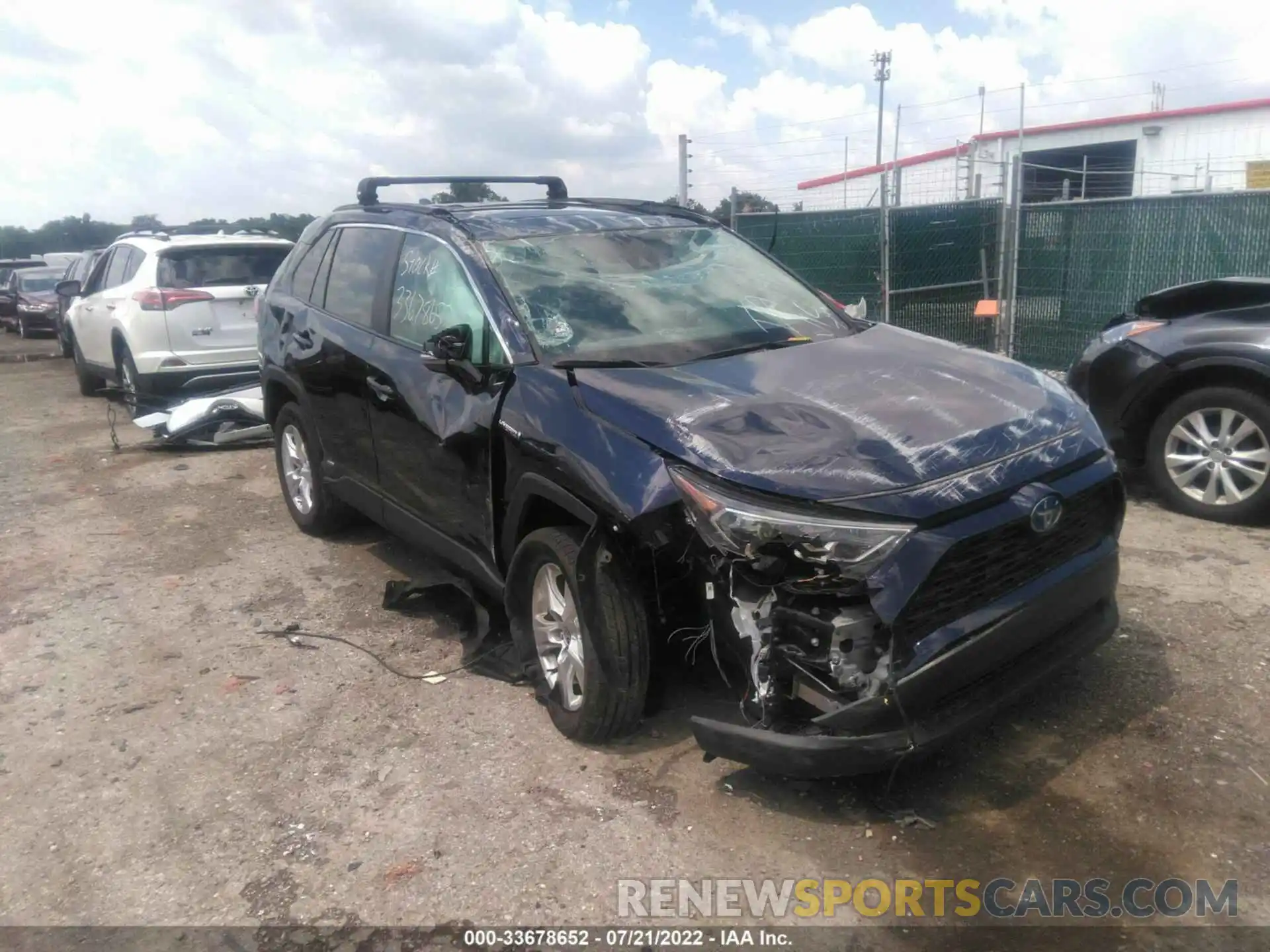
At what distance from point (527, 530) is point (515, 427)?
394 millimetres

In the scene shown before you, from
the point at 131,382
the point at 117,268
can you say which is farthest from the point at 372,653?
the point at 117,268

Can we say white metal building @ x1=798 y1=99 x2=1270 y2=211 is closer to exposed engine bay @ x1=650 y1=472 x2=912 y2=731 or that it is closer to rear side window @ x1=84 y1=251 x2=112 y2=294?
rear side window @ x1=84 y1=251 x2=112 y2=294

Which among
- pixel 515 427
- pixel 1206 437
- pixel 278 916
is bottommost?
pixel 278 916

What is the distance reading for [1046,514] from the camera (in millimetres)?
3076

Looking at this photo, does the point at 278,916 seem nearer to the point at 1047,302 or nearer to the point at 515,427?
the point at 515,427

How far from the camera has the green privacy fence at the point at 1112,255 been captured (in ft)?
28.6

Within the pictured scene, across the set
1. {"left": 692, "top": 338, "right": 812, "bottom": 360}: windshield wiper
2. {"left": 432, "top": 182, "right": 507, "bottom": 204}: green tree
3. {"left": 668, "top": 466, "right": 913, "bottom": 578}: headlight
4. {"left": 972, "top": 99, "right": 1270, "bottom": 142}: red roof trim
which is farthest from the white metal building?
{"left": 668, "top": 466, "right": 913, "bottom": 578}: headlight

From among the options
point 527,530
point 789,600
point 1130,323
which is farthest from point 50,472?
point 1130,323

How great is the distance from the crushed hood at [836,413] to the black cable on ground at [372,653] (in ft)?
4.83

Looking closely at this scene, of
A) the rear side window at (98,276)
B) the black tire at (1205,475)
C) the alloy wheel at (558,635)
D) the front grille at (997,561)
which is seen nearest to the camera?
the front grille at (997,561)

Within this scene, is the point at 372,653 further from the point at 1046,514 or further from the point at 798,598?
the point at 1046,514

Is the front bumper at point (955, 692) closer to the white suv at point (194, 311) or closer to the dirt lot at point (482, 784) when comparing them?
the dirt lot at point (482, 784)

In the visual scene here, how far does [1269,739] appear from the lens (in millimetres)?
3428

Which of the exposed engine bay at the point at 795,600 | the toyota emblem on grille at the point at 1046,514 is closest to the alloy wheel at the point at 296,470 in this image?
the exposed engine bay at the point at 795,600
